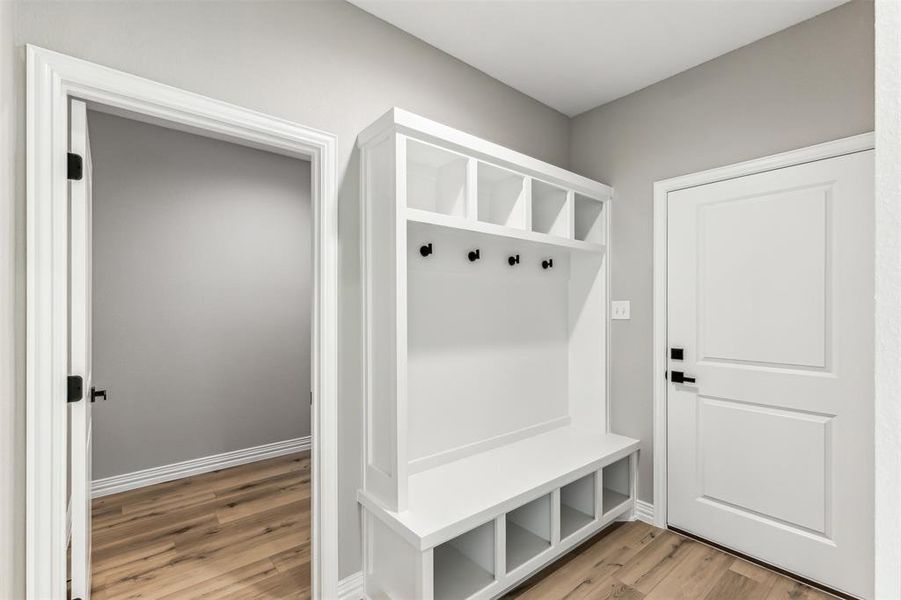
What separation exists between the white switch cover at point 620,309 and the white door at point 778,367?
26 centimetres

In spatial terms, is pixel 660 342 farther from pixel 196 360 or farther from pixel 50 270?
pixel 196 360

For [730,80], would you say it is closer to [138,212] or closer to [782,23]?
[782,23]

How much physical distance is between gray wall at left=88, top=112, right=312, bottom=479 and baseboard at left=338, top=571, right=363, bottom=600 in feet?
6.62

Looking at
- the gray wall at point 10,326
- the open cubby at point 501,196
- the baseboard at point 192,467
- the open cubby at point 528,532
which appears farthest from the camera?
the baseboard at point 192,467

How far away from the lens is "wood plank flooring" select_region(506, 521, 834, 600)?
1.97 metres

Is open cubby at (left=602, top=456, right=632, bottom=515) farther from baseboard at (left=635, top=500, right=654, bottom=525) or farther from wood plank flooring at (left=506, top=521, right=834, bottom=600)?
wood plank flooring at (left=506, top=521, right=834, bottom=600)

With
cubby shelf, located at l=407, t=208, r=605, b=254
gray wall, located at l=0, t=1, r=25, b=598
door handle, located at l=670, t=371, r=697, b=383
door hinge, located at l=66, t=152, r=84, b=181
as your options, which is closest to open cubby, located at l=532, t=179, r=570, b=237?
cubby shelf, located at l=407, t=208, r=605, b=254

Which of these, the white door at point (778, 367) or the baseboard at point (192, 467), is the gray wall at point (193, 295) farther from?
the white door at point (778, 367)

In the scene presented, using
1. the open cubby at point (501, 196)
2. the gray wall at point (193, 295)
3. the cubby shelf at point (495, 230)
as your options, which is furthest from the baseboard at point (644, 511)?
the gray wall at point (193, 295)

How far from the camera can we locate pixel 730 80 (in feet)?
7.63

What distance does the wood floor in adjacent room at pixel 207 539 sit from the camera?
Answer: 201 cm

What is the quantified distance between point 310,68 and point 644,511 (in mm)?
2985

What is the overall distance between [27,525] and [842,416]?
10.2ft

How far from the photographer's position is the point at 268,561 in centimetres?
221
